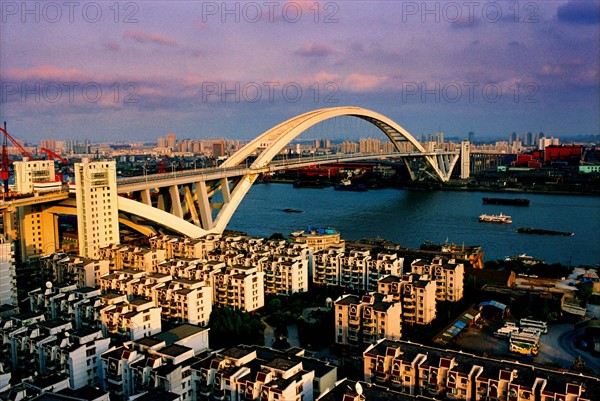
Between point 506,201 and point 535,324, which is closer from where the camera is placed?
point 535,324

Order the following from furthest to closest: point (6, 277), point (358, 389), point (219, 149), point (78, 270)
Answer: point (219, 149) → point (78, 270) → point (6, 277) → point (358, 389)

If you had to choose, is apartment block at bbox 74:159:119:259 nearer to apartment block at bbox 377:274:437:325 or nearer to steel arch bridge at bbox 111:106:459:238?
steel arch bridge at bbox 111:106:459:238

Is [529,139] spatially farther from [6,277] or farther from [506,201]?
[6,277]

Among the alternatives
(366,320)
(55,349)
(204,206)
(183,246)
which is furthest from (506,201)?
(55,349)

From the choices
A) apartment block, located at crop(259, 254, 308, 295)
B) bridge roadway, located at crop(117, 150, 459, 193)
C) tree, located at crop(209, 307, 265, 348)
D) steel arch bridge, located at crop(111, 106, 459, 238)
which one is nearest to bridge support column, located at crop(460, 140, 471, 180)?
steel arch bridge, located at crop(111, 106, 459, 238)

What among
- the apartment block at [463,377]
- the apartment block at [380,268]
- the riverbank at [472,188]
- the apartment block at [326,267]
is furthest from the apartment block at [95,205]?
the riverbank at [472,188]

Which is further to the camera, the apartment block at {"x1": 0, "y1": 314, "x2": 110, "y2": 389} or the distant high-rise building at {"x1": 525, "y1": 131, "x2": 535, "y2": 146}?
the distant high-rise building at {"x1": 525, "y1": 131, "x2": 535, "y2": 146}

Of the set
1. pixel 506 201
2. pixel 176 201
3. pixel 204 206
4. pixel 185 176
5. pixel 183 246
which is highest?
pixel 185 176
